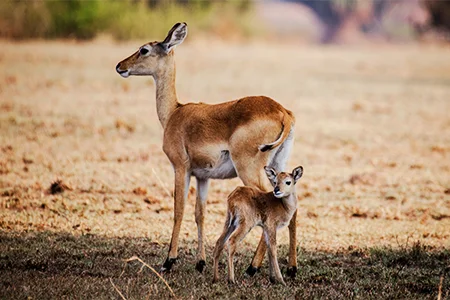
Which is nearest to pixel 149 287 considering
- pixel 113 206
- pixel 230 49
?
pixel 113 206

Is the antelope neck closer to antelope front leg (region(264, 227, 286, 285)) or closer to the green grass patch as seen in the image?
antelope front leg (region(264, 227, 286, 285))

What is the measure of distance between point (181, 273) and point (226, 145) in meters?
1.21

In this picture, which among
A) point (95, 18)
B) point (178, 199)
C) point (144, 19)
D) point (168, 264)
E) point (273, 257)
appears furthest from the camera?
point (144, 19)

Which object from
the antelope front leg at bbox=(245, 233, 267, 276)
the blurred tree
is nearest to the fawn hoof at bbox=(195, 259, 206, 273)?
A: the antelope front leg at bbox=(245, 233, 267, 276)

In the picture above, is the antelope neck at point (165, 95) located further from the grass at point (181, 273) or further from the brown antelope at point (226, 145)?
the grass at point (181, 273)

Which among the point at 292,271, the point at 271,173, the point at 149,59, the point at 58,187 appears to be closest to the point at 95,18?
the point at 58,187

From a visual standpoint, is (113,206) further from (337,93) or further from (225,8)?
(225,8)

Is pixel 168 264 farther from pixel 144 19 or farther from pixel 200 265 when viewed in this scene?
pixel 144 19

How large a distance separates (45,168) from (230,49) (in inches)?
861

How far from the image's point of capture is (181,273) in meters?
7.62

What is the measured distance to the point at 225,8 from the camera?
38719 mm

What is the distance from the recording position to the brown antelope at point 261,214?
7105 mm

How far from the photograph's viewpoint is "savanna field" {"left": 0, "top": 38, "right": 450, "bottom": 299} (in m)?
7.33

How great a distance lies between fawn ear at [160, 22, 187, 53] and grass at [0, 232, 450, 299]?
1992 millimetres
